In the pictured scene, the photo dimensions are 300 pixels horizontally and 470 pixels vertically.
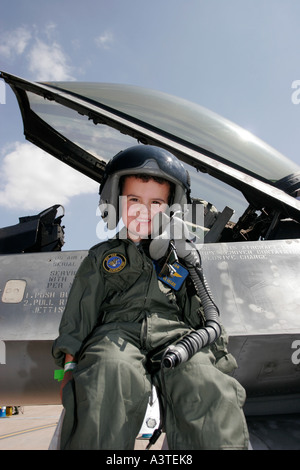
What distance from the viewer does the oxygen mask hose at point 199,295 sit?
3.12ft

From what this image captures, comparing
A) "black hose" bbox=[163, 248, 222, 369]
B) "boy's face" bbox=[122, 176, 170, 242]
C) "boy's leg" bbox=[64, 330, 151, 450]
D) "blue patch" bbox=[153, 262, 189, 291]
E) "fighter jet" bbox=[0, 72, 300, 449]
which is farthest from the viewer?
"fighter jet" bbox=[0, 72, 300, 449]

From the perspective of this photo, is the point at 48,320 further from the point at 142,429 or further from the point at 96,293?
the point at 142,429

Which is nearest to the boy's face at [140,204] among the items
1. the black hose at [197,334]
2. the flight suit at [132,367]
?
the flight suit at [132,367]

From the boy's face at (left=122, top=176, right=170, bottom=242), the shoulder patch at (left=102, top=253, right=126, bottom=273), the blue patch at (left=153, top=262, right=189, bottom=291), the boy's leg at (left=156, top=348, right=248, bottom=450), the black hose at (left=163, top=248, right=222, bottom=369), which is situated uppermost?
the boy's face at (left=122, top=176, right=170, bottom=242)

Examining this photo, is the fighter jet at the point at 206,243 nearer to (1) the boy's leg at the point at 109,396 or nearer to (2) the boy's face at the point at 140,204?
(2) the boy's face at the point at 140,204

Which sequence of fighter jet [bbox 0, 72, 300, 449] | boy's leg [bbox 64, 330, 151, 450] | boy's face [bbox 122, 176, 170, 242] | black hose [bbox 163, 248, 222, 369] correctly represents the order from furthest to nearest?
fighter jet [bbox 0, 72, 300, 449] → boy's face [bbox 122, 176, 170, 242] → black hose [bbox 163, 248, 222, 369] → boy's leg [bbox 64, 330, 151, 450]

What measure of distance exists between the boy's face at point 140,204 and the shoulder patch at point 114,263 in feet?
0.61

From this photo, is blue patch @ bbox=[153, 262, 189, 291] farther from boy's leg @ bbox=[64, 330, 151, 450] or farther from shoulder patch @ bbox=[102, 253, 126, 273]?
boy's leg @ bbox=[64, 330, 151, 450]

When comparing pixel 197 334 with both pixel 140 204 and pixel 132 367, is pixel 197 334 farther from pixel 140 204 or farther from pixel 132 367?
pixel 140 204

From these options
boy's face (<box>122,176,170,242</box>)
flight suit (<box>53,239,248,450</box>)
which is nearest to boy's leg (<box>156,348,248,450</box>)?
flight suit (<box>53,239,248,450</box>)

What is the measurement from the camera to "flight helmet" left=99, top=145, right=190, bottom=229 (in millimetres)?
1467

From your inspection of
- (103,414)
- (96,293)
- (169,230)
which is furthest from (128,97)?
(103,414)

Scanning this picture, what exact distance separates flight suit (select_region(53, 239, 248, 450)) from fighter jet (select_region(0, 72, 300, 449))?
2.08ft

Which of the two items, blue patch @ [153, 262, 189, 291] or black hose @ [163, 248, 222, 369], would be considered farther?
blue patch @ [153, 262, 189, 291]
